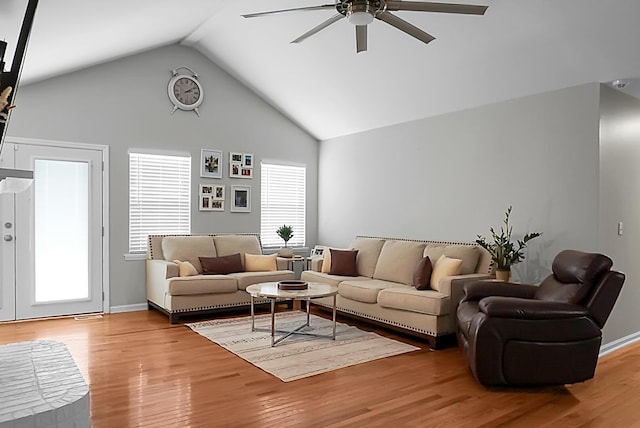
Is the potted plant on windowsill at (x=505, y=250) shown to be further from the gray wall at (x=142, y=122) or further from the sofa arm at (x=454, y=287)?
the gray wall at (x=142, y=122)

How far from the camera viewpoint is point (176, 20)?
17.3ft

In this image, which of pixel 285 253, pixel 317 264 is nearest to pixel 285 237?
pixel 285 253

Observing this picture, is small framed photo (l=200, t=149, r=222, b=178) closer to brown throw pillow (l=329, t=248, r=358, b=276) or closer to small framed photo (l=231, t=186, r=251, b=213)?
small framed photo (l=231, t=186, r=251, b=213)

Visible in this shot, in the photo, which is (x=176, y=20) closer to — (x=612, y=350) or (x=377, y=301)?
(x=377, y=301)

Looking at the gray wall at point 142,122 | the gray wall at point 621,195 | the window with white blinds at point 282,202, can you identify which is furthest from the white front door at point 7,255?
the gray wall at point 621,195

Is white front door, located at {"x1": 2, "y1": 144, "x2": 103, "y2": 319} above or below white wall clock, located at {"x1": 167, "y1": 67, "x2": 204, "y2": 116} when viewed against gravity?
below

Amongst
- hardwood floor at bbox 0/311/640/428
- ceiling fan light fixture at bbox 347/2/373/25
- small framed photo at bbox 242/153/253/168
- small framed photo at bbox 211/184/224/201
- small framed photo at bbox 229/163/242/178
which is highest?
ceiling fan light fixture at bbox 347/2/373/25

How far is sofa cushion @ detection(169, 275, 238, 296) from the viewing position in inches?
212

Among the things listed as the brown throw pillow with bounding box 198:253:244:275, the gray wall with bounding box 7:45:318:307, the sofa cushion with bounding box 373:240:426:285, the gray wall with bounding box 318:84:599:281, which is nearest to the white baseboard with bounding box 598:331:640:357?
the gray wall with bounding box 318:84:599:281

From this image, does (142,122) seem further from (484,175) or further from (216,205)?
(484,175)

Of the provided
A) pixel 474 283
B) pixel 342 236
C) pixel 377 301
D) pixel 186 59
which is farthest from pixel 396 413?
pixel 186 59

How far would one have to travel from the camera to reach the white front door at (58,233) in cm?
541

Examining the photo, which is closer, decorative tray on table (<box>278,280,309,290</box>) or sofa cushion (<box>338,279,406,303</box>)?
decorative tray on table (<box>278,280,309,290</box>)

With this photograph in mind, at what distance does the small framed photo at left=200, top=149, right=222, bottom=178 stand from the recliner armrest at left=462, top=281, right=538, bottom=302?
3.99 meters
